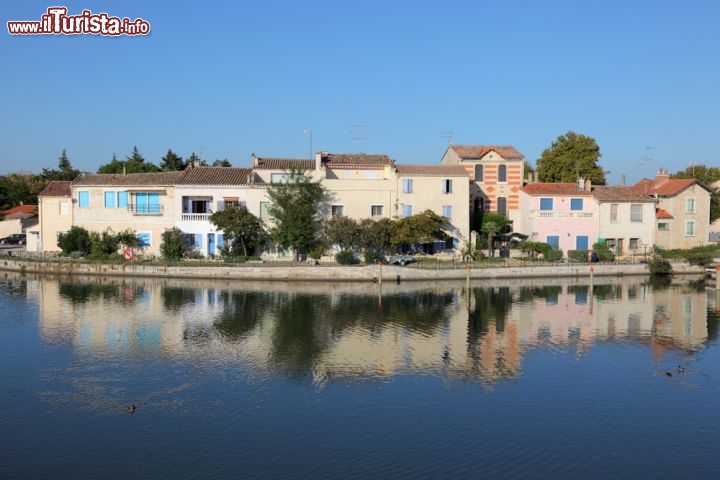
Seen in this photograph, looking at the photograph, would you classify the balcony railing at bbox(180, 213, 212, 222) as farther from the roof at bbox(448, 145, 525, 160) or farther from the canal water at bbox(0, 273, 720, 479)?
the roof at bbox(448, 145, 525, 160)

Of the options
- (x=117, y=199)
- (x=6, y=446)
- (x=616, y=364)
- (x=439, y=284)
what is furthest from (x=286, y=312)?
(x=117, y=199)

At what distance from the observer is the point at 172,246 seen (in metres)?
44.7

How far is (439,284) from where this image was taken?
41.7 m

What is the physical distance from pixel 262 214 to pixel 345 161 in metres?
6.89

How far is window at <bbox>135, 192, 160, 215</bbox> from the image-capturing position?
154ft

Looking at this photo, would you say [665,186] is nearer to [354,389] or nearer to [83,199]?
[354,389]

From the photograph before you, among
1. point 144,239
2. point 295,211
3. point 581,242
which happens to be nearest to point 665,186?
point 581,242

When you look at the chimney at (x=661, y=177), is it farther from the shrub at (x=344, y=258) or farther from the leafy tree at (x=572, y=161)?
the shrub at (x=344, y=258)

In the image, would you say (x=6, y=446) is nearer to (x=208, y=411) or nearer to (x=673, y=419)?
(x=208, y=411)

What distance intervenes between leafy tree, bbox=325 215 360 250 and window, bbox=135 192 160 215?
39.3ft

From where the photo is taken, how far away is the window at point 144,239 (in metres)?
46.8

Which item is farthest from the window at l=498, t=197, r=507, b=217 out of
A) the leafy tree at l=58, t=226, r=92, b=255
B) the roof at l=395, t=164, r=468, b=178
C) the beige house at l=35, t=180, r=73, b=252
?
the beige house at l=35, t=180, r=73, b=252

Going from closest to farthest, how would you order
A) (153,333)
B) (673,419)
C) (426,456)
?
(426,456), (673,419), (153,333)

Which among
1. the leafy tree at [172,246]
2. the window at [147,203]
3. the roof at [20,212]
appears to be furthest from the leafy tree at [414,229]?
the roof at [20,212]
